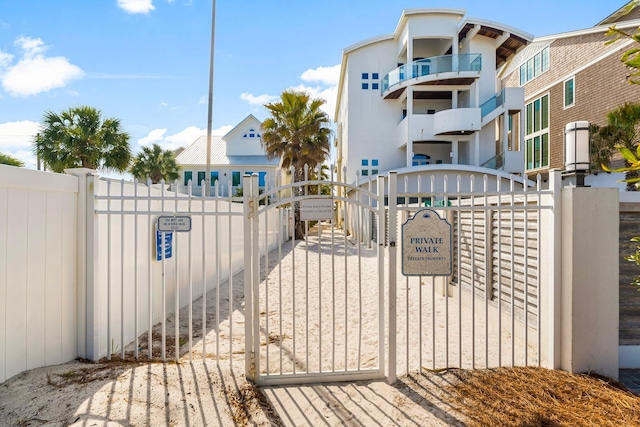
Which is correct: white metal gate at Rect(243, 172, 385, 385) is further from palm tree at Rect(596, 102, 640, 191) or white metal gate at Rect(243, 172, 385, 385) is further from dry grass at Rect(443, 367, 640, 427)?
palm tree at Rect(596, 102, 640, 191)

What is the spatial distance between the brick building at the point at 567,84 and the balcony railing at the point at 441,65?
519 cm

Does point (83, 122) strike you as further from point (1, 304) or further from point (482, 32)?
point (482, 32)

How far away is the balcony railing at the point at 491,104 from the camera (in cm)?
2051

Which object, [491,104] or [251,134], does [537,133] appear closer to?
[491,104]

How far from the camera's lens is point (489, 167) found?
21047 mm

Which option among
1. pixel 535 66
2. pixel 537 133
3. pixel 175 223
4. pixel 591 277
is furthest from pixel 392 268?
pixel 535 66

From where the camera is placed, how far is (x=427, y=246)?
3.87m

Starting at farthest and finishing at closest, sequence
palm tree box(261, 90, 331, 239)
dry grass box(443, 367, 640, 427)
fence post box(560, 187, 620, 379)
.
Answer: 1. palm tree box(261, 90, 331, 239)
2. fence post box(560, 187, 620, 379)
3. dry grass box(443, 367, 640, 427)

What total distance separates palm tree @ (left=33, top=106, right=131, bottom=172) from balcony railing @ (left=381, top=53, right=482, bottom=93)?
1482 centimetres

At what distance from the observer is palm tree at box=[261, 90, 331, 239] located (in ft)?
63.5

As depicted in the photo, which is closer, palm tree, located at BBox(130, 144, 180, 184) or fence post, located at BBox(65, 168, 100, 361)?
fence post, located at BBox(65, 168, 100, 361)

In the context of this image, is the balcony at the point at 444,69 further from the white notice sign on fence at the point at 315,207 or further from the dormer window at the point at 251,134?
the white notice sign on fence at the point at 315,207

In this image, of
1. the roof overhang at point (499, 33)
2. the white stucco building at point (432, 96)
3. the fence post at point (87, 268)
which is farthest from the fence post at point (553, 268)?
the roof overhang at point (499, 33)

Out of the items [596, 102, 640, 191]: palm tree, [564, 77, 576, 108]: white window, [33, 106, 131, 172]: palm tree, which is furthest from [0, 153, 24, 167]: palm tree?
[564, 77, 576, 108]: white window
